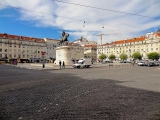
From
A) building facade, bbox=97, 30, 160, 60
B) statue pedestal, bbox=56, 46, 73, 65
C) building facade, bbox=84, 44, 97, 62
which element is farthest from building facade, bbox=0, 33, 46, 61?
building facade, bbox=97, 30, 160, 60

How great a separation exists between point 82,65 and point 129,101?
2868 cm

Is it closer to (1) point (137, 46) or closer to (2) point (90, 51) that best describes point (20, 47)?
(2) point (90, 51)

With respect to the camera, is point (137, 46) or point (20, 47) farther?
point (137, 46)

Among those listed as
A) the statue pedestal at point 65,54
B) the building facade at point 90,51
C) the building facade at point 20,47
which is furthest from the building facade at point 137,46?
the statue pedestal at point 65,54

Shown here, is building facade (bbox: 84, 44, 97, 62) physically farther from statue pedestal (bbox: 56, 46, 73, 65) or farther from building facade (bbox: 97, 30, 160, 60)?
statue pedestal (bbox: 56, 46, 73, 65)

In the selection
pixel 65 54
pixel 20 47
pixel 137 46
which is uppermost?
pixel 137 46

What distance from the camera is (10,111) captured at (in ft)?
16.2

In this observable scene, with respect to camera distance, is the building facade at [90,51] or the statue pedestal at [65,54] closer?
the statue pedestal at [65,54]

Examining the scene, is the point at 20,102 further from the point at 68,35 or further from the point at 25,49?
the point at 25,49

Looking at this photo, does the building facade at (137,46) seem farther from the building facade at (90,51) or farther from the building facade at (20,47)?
the building facade at (20,47)

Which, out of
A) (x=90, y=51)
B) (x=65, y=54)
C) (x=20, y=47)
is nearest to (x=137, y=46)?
(x=90, y=51)

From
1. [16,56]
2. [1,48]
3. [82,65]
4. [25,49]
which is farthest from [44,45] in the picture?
[82,65]

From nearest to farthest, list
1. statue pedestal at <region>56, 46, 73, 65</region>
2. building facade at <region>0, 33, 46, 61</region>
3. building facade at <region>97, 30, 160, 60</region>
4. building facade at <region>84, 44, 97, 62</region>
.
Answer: statue pedestal at <region>56, 46, 73, 65</region> < building facade at <region>0, 33, 46, 61</region> < building facade at <region>97, 30, 160, 60</region> < building facade at <region>84, 44, 97, 62</region>

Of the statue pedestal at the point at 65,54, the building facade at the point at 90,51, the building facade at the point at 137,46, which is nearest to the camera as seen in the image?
the statue pedestal at the point at 65,54
